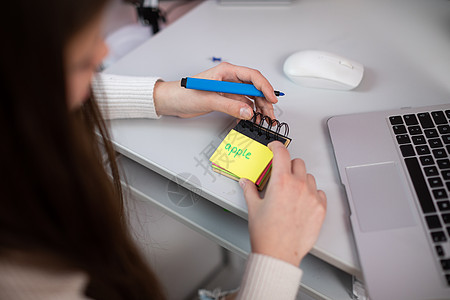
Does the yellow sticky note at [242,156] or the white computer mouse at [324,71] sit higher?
the white computer mouse at [324,71]

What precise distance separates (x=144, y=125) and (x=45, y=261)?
33cm

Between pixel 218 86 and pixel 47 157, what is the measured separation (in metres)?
0.33

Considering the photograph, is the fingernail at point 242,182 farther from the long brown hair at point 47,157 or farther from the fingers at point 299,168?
the long brown hair at point 47,157

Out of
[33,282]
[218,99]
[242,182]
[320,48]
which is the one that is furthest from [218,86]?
[33,282]

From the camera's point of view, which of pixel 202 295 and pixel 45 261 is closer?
pixel 45 261

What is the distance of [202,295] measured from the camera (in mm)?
938

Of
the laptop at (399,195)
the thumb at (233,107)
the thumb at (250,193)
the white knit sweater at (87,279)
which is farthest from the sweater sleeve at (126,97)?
the laptop at (399,195)

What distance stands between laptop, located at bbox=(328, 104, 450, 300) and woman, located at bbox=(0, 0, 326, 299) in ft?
0.22

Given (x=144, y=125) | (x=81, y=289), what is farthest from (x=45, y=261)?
(x=144, y=125)

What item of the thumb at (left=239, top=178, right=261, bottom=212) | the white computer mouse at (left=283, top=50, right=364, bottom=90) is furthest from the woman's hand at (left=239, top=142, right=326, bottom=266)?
the white computer mouse at (left=283, top=50, right=364, bottom=90)

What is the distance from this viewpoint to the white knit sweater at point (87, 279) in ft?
1.36

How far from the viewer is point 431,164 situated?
53 cm

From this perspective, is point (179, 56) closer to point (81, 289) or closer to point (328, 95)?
point (328, 95)

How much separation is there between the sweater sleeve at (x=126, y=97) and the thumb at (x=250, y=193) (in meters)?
0.23
